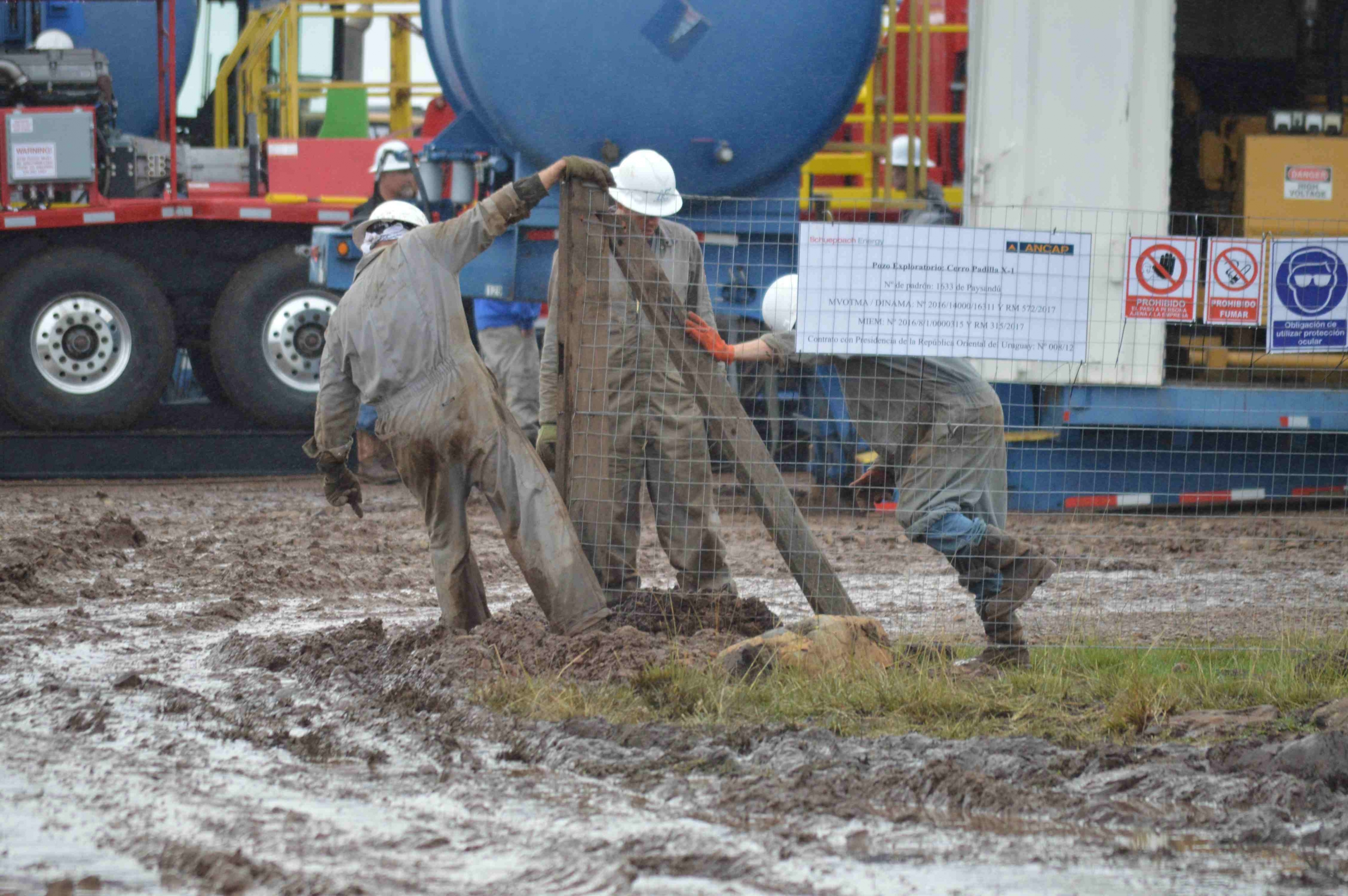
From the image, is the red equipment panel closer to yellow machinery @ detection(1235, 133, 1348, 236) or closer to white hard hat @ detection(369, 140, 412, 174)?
white hard hat @ detection(369, 140, 412, 174)

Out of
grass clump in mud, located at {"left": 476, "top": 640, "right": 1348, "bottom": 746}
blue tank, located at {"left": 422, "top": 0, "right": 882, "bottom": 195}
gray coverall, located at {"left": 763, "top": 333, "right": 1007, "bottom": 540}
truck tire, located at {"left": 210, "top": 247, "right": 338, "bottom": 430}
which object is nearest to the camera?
grass clump in mud, located at {"left": 476, "top": 640, "right": 1348, "bottom": 746}

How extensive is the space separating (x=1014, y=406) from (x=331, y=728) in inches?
169

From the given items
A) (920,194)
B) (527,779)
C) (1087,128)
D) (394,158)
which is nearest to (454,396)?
(527,779)

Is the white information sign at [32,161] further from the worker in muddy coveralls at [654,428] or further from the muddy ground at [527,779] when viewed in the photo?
the worker in muddy coveralls at [654,428]

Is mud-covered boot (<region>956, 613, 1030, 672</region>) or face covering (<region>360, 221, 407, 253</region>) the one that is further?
face covering (<region>360, 221, 407, 253</region>)

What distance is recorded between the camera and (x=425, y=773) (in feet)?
12.8

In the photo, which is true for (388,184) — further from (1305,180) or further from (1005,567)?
(1005,567)

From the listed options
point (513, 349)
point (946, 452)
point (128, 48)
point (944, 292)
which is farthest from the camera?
point (128, 48)

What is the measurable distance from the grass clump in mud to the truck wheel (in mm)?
5706

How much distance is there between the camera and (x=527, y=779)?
3.87 meters

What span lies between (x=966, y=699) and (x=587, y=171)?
82.5 inches

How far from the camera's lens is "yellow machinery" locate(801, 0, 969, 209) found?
8.62m

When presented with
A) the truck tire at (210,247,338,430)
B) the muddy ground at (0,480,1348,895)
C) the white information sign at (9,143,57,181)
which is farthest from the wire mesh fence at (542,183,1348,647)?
the white information sign at (9,143,57,181)

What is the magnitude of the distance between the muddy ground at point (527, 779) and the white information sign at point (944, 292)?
1.09 meters
